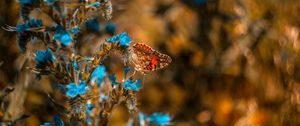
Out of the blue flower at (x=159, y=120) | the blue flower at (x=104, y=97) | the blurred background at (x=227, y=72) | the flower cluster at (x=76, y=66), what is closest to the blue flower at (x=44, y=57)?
the flower cluster at (x=76, y=66)

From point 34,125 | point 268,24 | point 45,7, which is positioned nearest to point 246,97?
point 268,24

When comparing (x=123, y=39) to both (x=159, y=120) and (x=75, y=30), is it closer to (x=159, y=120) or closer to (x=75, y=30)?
(x=75, y=30)

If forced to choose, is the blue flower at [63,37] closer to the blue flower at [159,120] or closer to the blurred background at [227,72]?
the blue flower at [159,120]

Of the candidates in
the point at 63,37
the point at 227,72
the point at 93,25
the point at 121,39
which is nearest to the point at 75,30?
the point at 63,37

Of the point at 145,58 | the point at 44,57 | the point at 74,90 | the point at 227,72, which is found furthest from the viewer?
the point at 227,72

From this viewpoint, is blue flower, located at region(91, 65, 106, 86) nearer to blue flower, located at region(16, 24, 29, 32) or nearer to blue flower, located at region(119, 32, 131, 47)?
blue flower, located at region(119, 32, 131, 47)

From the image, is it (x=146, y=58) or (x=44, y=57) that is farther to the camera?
(x=146, y=58)
